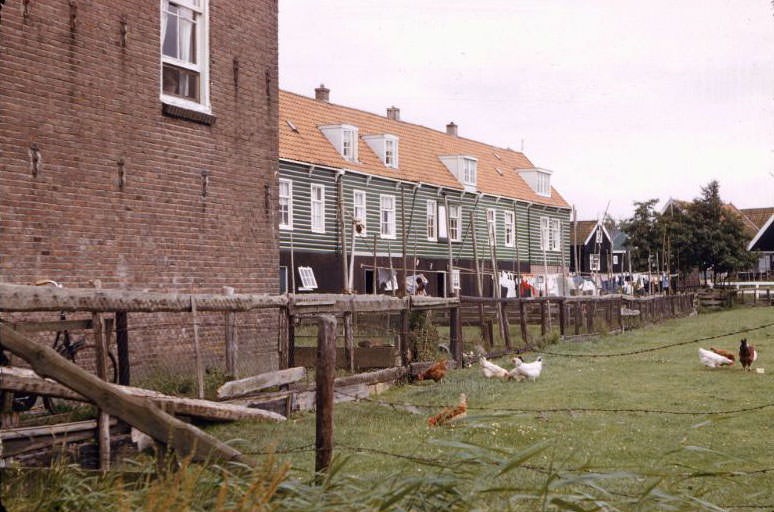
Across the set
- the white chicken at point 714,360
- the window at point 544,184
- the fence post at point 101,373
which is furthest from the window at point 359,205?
the fence post at point 101,373

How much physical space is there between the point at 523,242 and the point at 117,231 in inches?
1610

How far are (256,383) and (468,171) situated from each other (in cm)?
3678

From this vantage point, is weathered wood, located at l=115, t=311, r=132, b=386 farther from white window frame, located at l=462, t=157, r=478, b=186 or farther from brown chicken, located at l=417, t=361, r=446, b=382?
white window frame, located at l=462, t=157, r=478, b=186

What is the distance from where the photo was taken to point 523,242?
171 feet

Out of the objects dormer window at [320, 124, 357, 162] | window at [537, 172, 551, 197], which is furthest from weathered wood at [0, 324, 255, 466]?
window at [537, 172, 551, 197]

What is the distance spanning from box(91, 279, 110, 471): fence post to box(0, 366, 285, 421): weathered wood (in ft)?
1.27

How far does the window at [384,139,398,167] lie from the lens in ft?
138

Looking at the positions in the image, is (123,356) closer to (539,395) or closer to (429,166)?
(539,395)

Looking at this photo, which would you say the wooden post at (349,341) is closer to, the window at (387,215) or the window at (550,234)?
the window at (387,215)

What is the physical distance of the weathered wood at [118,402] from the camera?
4.92 metres

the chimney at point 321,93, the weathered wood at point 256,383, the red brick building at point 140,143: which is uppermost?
the chimney at point 321,93

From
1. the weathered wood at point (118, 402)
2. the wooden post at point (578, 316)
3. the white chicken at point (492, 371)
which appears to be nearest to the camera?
the weathered wood at point (118, 402)

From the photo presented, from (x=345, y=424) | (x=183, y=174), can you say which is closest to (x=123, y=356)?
(x=345, y=424)

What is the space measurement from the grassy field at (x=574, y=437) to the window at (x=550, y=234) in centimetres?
3416
